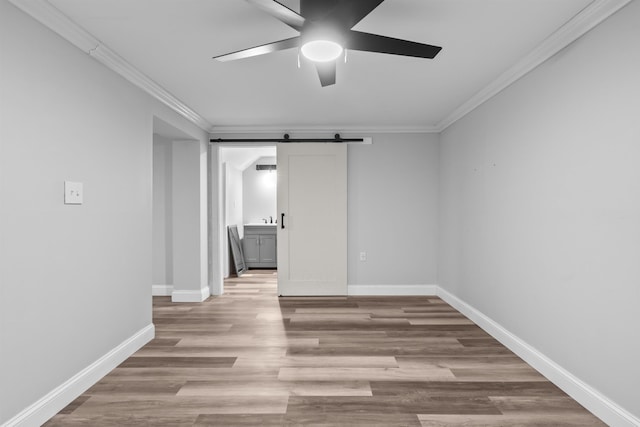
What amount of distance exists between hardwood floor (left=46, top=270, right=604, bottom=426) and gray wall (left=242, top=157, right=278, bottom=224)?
13.3ft

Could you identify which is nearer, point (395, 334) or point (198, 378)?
point (198, 378)

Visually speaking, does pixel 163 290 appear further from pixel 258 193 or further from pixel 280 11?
pixel 280 11

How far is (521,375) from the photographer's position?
2475 mm

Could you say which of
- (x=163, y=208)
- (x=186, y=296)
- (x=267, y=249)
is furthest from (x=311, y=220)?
(x=267, y=249)

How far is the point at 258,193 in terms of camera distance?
777 cm

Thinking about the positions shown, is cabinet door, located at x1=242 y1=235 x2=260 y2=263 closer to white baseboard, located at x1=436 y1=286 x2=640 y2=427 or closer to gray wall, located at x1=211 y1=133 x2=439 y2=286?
gray wall, located at x1=211 y1=133 x2=439 y2=286

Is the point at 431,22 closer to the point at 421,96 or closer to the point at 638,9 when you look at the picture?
the point at 638,9

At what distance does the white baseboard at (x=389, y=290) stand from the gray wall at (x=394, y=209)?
5 centimetres

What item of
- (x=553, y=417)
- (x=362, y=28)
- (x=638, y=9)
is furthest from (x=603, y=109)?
(x=553, y=417)

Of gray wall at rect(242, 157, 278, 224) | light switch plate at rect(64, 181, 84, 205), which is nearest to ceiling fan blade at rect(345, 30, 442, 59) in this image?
light switch plate at rect(64, 181, 84, 205)

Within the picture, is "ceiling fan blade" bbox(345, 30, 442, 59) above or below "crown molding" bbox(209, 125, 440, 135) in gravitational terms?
below

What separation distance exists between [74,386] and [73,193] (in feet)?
3.88

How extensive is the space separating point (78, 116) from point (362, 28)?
6.20 feet

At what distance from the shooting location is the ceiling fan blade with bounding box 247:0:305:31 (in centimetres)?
154
